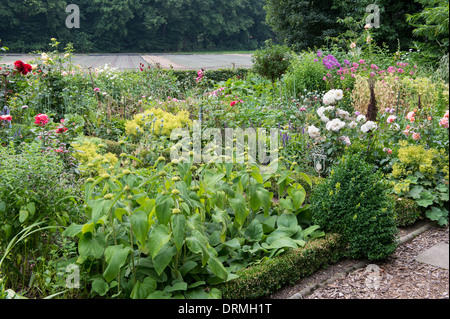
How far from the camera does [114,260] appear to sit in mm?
1903

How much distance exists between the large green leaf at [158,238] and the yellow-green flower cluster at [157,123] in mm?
2713

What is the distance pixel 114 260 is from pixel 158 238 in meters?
0.26

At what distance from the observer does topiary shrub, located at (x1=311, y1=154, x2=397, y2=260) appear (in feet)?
8.60

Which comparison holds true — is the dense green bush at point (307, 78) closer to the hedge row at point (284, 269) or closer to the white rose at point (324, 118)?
the white rose at point (324, 118)

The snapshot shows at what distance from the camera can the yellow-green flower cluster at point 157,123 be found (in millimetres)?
4598

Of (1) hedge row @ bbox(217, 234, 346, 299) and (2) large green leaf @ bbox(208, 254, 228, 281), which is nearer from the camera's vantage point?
(2) large green leaf @ bbox(208, 254, 228, 281)

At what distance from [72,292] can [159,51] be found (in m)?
33.7

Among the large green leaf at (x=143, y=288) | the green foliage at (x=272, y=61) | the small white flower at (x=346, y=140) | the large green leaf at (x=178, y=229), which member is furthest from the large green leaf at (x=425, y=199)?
the green foliage at (x=272, y=61)

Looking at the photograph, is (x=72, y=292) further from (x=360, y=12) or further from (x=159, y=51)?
(x=159, y=51)

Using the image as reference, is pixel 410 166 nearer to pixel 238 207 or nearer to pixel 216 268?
pixel 238 207

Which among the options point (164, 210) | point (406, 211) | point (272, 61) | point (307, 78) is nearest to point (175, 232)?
point (164, 210)

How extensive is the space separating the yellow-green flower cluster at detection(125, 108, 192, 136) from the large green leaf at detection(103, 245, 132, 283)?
106 inches

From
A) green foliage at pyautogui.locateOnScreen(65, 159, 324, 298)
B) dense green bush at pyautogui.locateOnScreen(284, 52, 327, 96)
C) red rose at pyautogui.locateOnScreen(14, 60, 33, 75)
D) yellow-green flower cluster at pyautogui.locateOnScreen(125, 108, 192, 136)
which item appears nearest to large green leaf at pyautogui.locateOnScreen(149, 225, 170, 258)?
green foliage at pyautogui.locateOnScreen(65, 159, 324, 298)

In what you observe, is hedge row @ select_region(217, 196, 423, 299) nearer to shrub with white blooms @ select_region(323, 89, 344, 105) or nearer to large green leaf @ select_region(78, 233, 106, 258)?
large green leaf @ select_region(78, 233, 106, 258)
